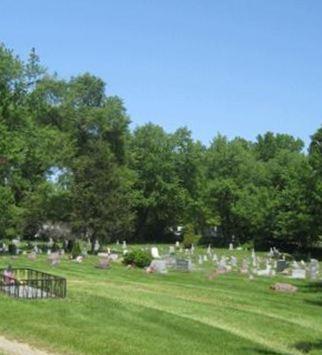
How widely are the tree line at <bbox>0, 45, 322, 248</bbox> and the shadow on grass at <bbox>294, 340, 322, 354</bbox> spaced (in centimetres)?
1916

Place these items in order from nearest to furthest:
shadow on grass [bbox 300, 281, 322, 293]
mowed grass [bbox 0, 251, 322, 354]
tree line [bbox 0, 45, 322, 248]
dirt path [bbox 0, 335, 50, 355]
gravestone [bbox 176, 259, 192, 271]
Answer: dirt path [bbox 0, 335, 50, 355], mowed grass [bbox 0, 251, 322, 354], shadow on grass [bbox 300, 281, 322, 293], gravestone [bbox 176, 259, 192, 271], tree line [bbox 0, 45, 322, 248]

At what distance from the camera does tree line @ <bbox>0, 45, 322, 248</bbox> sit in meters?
46.7

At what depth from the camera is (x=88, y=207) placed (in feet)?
174

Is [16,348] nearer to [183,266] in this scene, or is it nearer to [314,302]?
[314,302]

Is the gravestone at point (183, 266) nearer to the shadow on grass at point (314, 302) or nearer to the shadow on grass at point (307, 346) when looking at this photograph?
the shadow on grass at point (314, 302)

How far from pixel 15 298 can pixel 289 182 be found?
185ft

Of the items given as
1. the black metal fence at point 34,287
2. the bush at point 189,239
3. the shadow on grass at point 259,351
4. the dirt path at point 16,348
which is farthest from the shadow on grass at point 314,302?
the bush at point 189,239

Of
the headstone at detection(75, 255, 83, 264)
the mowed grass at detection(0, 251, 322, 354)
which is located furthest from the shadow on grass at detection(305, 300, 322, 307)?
the headstone at detection(75, 255, 83, 264)

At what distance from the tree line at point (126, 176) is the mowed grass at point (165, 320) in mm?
12165

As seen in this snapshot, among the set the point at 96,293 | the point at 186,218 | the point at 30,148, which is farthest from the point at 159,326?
the point at 186,218

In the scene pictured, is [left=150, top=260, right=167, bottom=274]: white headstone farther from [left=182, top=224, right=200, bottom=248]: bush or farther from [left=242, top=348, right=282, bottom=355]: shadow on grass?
[left=182, top=224, right=200, bottom=248]: bush

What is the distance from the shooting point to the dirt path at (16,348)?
13.0 m

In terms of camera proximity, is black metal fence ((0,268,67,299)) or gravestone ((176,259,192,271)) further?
gravestone ((176,259,192,271))

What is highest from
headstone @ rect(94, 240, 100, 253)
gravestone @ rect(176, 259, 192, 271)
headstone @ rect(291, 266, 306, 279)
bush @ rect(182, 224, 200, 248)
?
bush @ rect(182, 224, 200, 248)
